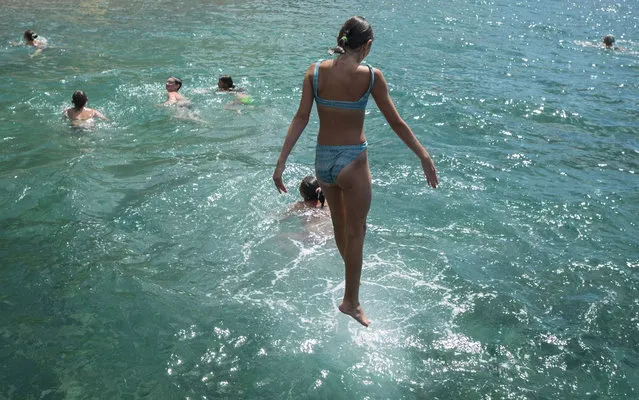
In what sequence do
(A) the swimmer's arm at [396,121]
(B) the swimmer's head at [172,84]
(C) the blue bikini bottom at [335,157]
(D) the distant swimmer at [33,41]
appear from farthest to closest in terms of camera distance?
(D) the distant swimmer at [33,41], (B) the swimmer's head at [172,84], (C) the blue bikini bottom at [335,157], (A) the swimmer's arm at [396,121]

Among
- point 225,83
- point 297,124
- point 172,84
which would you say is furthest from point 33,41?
point 297,124

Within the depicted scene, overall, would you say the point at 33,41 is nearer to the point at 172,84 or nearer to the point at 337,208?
the point at 172,84

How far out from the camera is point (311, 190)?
831 cm

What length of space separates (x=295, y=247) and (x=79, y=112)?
6.20 metres

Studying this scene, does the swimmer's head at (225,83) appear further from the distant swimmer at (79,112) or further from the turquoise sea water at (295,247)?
the distant swimmer at (79,112)

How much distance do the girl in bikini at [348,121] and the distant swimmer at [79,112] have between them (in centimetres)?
813

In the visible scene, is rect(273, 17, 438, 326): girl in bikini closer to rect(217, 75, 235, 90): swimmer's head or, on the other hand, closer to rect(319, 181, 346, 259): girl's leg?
rect(319, 181, 346, 259): girl's leg

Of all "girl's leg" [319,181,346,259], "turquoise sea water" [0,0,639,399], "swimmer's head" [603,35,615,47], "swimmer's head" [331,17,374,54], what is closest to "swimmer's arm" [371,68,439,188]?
"swimmer's head" [331,17,374,54]

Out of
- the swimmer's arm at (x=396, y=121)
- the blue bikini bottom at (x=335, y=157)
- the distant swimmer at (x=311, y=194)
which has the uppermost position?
the swimmer's arm at (x=396, y=121)

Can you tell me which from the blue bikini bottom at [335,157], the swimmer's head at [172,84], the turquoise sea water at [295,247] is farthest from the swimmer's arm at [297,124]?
the swimmer's head at [172,84]

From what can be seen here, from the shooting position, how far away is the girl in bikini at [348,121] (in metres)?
4.48

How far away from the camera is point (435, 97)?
14367 mm

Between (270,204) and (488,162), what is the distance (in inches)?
164

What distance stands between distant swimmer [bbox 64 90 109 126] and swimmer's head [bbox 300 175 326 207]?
5471 millimetres
